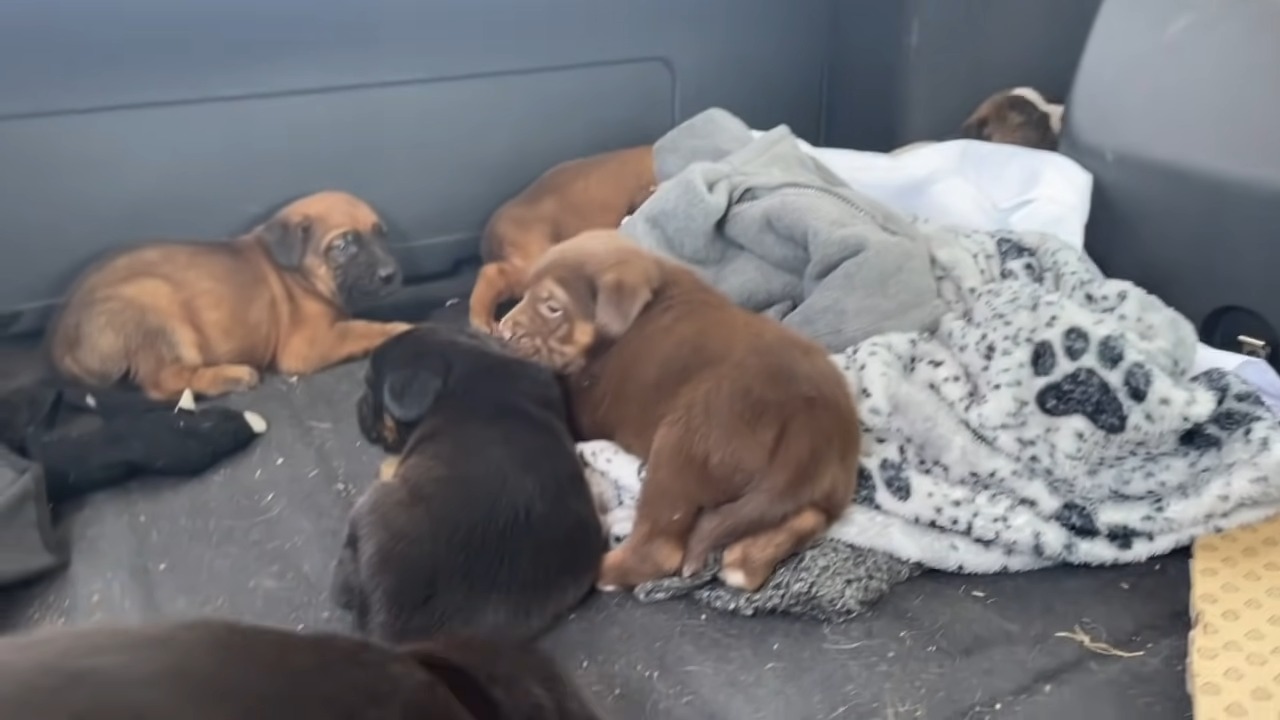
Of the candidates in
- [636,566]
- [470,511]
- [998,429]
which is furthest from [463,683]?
[998,429]

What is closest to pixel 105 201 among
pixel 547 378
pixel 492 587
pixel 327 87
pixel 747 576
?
pixel 327 87

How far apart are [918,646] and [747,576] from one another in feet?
0.68

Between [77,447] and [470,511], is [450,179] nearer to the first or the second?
[77,447]

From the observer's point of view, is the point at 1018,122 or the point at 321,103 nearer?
the point at 321,103

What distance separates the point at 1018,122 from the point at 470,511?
158cm

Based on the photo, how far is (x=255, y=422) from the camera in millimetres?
1865

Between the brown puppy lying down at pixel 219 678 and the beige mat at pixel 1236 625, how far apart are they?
84 cm

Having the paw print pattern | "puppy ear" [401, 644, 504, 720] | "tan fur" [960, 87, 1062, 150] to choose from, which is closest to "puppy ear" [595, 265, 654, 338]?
the paw print pattern

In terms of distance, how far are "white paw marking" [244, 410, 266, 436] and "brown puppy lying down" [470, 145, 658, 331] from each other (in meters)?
0.43

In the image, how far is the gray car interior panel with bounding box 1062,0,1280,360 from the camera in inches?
75.8

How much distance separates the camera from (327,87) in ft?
7.23

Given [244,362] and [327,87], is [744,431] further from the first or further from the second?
[327,87]

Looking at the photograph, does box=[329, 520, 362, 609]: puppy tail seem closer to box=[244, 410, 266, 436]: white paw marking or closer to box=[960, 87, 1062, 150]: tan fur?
box=[244, 410, 266, 436]: white paw marking

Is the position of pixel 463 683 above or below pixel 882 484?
above
